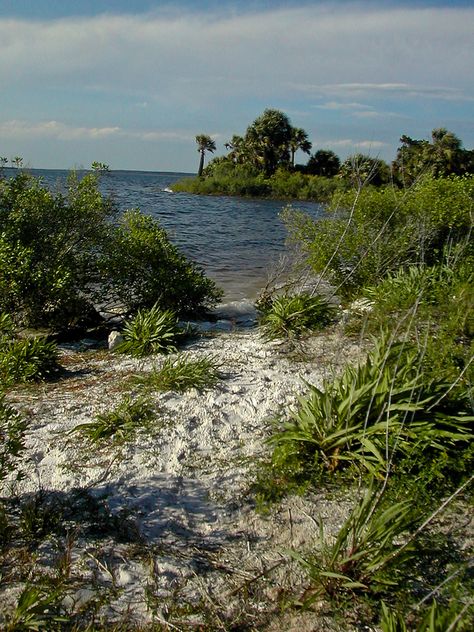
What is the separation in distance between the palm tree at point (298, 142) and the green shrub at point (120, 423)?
64.2 metres

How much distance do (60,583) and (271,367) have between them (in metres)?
3.64

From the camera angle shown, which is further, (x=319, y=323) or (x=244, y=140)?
(x=244, y=140)

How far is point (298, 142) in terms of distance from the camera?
219 feet

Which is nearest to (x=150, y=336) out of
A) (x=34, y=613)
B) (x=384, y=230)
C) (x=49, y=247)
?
(x=49, y=247)

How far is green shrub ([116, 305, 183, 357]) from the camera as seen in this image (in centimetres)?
742

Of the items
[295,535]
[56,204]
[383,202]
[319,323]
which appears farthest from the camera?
[383,202]

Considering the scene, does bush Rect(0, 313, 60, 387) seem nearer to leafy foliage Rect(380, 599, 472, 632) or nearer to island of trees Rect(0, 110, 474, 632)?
island of trees Rect(0, 110, 474, 632)

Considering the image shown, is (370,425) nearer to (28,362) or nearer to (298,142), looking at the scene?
(28,362)

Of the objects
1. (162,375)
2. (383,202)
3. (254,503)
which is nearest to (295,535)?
(254,503)

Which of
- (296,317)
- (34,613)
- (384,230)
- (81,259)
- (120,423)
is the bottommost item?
(34,613)

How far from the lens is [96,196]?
9.66 m

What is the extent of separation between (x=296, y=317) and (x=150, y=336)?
6.07 ft

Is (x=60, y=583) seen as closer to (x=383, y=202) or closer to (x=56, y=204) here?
(x=56, y=204)

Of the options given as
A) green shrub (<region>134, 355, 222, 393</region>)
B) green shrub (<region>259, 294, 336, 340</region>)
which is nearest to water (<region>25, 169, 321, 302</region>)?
green shrub (<region>259, 294, 336, 340</region>)
